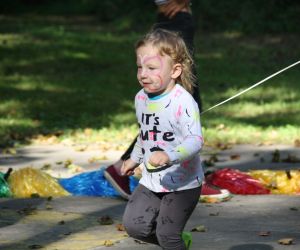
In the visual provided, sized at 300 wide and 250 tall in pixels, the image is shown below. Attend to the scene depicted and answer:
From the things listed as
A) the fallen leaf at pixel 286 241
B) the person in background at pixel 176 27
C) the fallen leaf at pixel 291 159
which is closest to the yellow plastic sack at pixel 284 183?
the person in background at pixel 176 27

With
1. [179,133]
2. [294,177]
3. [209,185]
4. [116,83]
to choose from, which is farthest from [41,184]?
[116,83]

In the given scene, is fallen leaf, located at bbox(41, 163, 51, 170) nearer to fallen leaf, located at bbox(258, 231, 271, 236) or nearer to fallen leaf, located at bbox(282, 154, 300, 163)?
fallen leaf, located at bbox(282, 154, 300, 163)

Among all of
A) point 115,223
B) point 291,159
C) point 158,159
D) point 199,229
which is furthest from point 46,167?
point 158,159

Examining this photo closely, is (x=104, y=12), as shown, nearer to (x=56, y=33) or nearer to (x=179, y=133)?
(x=56, y=33)

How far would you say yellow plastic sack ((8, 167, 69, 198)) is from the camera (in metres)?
8.56

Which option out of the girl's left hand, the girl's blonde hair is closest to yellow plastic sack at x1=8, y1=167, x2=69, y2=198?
the girl's blonde hair

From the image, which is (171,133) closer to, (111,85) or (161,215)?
(161,215)

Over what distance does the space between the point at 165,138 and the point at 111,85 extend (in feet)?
42.7

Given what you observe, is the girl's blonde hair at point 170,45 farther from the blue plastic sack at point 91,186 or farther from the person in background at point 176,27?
the blue plastic sack at point 91,186

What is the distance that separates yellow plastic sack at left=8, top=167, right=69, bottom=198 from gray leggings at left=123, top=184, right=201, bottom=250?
3329mm

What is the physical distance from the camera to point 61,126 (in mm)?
14133

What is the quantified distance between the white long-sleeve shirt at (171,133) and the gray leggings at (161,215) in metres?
0.06

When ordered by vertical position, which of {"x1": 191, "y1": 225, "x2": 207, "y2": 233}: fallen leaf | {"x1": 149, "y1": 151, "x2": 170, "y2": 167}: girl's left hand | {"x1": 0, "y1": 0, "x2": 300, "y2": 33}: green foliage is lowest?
{"x1": 191, "y1": 225, "x2": 207, "y2": 233}: fallen leaf

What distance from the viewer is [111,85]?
18203 mm
